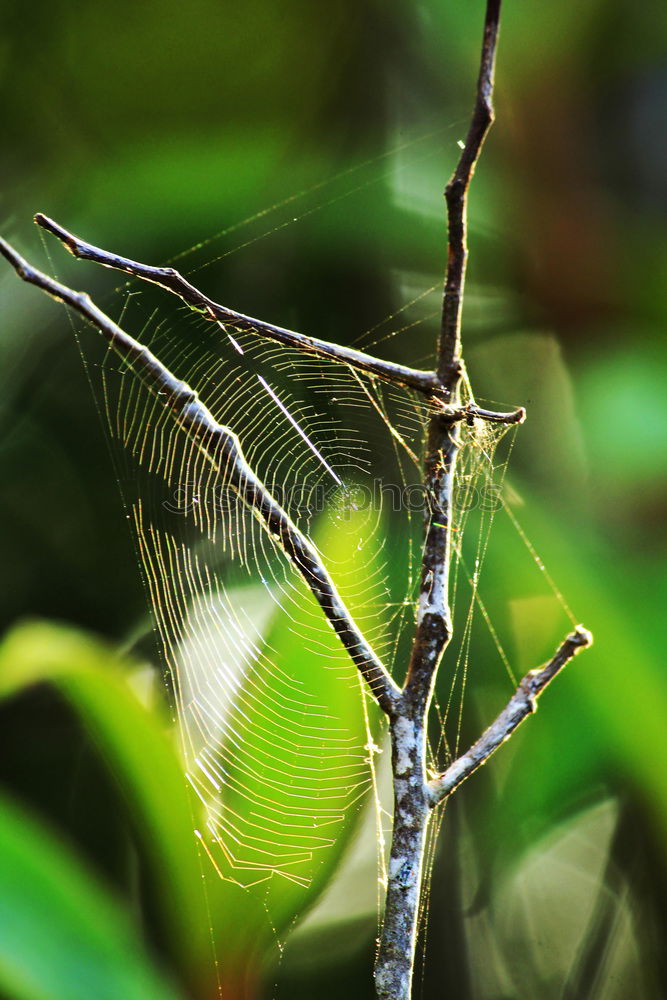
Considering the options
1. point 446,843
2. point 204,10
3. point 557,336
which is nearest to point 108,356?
point 204,10

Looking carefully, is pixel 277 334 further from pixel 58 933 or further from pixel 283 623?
pixel 58 933

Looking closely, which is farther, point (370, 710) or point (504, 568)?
point (504, 568)

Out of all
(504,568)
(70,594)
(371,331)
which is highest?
(371,331)

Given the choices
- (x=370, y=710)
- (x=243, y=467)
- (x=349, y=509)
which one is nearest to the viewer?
A: (x=243, y=467)

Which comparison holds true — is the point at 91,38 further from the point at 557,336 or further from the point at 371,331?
the point at 557,336

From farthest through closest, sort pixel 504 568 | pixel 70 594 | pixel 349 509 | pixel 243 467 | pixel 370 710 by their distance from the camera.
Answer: pixel 70 594 → pixel 504 568 → pixel 370 710 → pixel 349 509 → pixel 243 467

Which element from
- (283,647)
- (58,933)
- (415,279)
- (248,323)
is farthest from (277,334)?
(415,279)

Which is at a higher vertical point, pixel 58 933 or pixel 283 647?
pixel 283 647

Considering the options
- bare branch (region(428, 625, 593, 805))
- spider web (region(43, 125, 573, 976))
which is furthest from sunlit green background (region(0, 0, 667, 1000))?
bare branch (region(428, 625, 593, 805))
